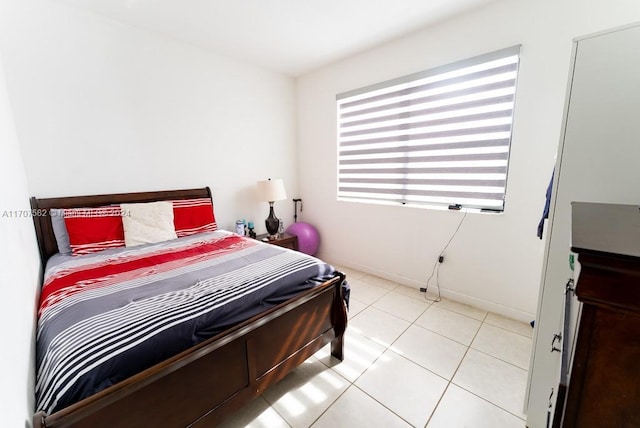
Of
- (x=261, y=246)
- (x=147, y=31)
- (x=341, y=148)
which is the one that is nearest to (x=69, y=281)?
(x=261, y=246)

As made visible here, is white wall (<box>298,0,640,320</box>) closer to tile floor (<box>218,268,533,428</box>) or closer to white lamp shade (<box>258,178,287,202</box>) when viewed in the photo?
tile floor (<box>218,268,533,428</box>)

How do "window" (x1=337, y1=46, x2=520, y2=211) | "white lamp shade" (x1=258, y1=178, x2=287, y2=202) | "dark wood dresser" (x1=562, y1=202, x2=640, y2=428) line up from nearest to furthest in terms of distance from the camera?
"dark wood dresser" (x1=562, y1=202, x2=640, y2=428), "window" (x1=337, y1=46, x2=520, y2=211), "white lamp shade" (x1=258, y1=178, x2=287, y2=202)

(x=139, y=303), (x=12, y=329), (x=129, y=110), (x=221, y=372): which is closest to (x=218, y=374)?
(x=221, y=372)

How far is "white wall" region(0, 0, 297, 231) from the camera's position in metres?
1.96

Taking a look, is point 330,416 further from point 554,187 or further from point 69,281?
point 69,281

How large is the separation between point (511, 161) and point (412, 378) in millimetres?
1815

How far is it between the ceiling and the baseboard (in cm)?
248

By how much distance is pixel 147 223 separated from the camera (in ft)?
7.58

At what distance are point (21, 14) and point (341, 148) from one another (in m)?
2.89

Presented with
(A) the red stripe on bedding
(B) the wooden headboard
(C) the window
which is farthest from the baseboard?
(B) the wooden headboard

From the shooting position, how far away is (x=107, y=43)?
87.4 inches

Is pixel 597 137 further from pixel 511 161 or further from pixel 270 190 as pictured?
pixel 270 190

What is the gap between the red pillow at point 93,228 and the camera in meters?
2.04

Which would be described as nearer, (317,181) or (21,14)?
(21,14)
